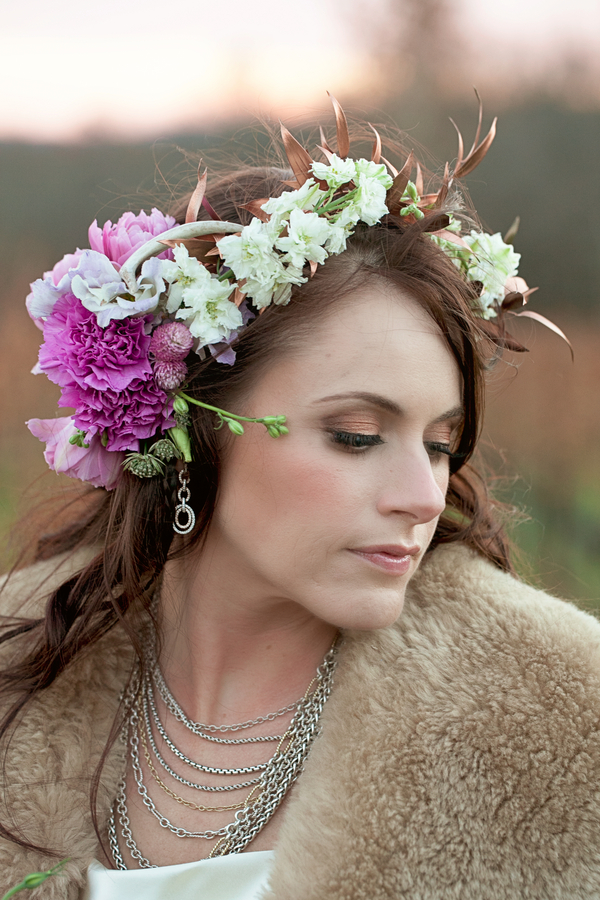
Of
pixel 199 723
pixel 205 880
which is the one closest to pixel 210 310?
pixel 199 723

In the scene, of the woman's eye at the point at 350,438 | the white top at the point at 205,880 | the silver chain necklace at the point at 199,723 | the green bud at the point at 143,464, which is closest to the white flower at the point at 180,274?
the green bud at the point at 143,464

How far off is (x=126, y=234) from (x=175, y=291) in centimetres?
20

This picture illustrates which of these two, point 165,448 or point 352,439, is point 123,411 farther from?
point 352,439

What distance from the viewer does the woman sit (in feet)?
4.81

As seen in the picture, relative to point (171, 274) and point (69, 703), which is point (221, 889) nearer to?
point (69, 703)

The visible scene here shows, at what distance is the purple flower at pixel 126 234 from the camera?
1779 millimetres

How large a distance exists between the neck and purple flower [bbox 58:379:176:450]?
36cm

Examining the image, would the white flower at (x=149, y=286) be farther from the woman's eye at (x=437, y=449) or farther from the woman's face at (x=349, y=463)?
the woman's eye at (x=437, y=449)

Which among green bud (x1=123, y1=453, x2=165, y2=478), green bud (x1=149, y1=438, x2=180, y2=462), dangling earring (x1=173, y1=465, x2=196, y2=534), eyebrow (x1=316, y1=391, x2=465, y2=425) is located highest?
eyebrow (x1=316, y1=391, x2=465, y2=425)

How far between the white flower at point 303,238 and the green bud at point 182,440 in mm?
458

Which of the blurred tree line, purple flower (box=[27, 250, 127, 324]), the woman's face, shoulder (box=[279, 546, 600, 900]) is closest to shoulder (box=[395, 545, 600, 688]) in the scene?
shoulder (box=[279, 546, 600, 900])

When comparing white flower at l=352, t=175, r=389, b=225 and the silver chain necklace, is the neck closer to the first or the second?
the silver chain necklace

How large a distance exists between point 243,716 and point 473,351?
1.04 m

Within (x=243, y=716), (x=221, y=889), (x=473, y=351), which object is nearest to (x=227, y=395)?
(x=473, y=351)
